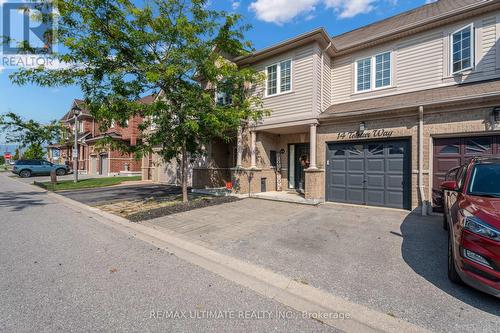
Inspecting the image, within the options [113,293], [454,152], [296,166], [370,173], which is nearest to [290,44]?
[296,166]

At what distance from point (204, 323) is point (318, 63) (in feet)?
32.5

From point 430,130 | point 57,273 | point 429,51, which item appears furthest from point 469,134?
point 57,273

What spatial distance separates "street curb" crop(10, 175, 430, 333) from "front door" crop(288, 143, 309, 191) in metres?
7.84

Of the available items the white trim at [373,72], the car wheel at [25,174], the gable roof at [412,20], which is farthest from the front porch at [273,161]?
the car wheel at [25,174]

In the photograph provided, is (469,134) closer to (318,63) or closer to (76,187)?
(318,63)

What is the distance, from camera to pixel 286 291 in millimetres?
3213

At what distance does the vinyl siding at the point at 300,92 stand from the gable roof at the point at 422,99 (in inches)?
32.3

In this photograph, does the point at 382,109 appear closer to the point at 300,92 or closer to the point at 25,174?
the point at 300,92

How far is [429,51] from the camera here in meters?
8.59

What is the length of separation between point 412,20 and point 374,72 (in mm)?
2732

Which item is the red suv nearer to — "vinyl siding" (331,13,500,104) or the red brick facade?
"vinyl siding" (331,13,500,104)

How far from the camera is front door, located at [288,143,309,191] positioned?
39.1 ft

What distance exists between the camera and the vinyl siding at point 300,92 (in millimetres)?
9578

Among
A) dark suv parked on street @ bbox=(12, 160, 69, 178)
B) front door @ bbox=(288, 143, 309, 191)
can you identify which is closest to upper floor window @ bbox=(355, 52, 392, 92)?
front door @ bbox=(288, 143, 309, 191)
